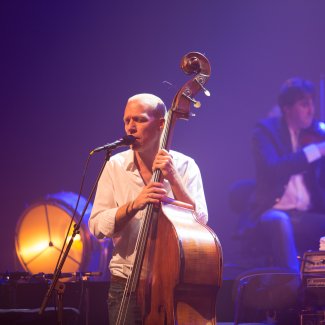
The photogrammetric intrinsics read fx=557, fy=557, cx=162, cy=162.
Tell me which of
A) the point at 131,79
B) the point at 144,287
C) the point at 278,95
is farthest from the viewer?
the point at 131,79

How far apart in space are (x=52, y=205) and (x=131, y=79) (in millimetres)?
1756

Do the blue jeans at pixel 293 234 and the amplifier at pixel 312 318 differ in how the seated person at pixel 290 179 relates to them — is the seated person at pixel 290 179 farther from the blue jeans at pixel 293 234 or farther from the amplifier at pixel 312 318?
the amplifier at pixel 312 318

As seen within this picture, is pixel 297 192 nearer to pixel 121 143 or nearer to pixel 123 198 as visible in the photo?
pixel 123 198

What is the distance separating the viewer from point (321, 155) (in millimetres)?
5840

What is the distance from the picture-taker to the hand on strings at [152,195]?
9.41 feet

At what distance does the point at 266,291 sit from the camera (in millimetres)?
5465

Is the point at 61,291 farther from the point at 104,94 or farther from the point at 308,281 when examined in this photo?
the point at 104,94

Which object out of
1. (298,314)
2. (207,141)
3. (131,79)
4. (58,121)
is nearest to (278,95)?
(207,141)

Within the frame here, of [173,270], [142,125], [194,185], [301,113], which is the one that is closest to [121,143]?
[142,125]

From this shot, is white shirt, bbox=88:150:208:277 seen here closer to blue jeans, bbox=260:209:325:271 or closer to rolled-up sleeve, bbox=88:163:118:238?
rolled-up sleeve, bbox=88:163:118:238

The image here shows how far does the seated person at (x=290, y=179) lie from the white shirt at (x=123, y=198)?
101 inches

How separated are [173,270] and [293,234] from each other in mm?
3257

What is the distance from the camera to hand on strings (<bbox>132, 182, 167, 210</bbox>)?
2.87 metres

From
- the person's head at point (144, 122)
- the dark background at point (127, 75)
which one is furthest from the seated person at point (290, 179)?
the person's head at point (144, 122)
